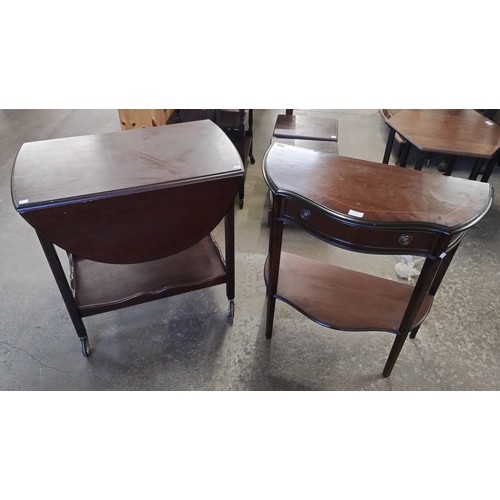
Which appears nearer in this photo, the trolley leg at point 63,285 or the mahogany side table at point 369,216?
the mahogany side table at point 369,216

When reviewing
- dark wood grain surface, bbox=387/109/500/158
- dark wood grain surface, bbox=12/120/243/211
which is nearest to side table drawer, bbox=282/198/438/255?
dark wood grain surface, bbox=12/120/243/211

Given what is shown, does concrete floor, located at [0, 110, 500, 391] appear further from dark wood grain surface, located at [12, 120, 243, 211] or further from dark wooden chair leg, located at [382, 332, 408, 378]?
dark wood grain surface, located at [12, 120, 243, 211]

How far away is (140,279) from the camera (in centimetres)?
156

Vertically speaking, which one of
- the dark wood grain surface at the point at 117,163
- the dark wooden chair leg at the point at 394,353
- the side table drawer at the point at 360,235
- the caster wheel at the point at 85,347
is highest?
the dark wood grain surface at the point at 117,163

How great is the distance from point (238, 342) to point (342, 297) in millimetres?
505

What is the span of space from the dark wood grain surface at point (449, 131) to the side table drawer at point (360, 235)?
1.32 metres

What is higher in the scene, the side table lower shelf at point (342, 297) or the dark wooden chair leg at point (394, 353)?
the side table lower shelf at point (342, 297)

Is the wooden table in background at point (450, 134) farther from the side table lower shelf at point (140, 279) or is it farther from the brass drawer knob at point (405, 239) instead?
the side table lower shelf at point (140, 279)

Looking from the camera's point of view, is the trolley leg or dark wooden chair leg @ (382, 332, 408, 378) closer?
the trolley leg

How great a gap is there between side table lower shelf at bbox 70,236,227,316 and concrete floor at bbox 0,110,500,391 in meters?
0.25

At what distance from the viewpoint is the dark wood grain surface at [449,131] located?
2139mm

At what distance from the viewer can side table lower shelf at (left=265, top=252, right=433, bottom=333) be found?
4.64 ft

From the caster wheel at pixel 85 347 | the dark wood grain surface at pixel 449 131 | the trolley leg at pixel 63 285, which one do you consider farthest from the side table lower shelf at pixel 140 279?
the dark wood grain surface at pixel 449 131

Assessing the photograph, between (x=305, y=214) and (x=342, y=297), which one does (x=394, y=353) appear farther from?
(x=305, y=214)
